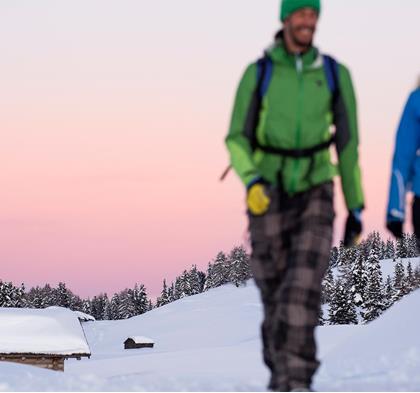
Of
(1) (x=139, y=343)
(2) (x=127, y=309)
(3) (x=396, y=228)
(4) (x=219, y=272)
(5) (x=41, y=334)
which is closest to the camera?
(3) (x=396, y=228)

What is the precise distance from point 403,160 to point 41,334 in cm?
3230

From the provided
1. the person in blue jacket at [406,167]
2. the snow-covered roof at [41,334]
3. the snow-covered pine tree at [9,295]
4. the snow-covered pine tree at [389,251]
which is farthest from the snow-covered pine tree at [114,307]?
the person in blue jacket at [406,167]

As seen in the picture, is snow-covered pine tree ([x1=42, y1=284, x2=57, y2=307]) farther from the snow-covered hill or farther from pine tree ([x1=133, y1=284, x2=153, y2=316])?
the snow-covered hill

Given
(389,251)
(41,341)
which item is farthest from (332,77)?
(389,251)

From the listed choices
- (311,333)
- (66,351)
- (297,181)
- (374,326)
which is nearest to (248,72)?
(297,181)

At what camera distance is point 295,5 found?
5.25 metres

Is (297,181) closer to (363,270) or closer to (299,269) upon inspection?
(299,269)

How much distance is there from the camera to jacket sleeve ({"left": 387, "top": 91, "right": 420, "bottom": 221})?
5918 mm

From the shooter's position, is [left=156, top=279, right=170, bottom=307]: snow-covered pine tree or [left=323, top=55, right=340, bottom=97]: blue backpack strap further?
[left=156, top=279, right=170, bottom=307]: snow-covered pine tree

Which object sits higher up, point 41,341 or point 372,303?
point 372,303

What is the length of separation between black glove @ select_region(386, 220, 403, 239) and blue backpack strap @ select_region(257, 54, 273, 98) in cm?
135

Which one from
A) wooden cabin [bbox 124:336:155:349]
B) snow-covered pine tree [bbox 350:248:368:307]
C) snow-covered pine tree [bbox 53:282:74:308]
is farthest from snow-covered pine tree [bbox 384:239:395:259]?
wooden cabin [bbox 124:336:155:349]

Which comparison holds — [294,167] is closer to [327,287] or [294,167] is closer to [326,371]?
[326,371]

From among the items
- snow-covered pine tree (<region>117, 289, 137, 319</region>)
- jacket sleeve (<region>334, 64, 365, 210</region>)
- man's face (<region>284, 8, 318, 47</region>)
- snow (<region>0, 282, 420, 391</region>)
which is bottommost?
snow (<region>0, 282, 420, 391</region>)
